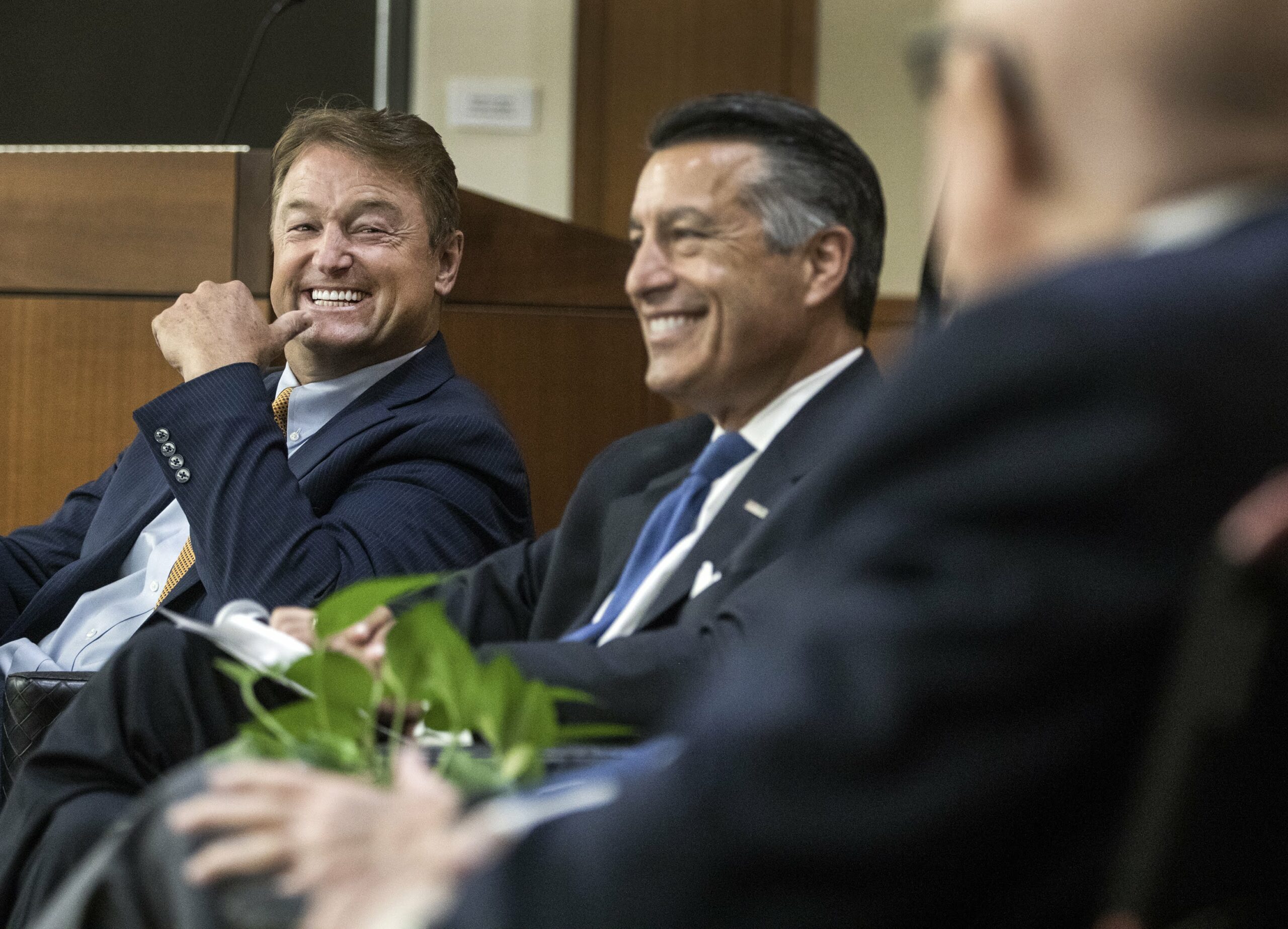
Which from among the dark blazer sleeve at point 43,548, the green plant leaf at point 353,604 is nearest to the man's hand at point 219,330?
the dark blazer sleeve at point 43,548

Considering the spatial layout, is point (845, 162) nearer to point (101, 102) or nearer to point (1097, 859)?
point (1097, 859)

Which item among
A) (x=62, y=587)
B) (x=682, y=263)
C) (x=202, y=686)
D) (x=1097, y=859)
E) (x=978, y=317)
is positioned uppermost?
(x=978, y=317)

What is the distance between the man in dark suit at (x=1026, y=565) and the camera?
560 mm

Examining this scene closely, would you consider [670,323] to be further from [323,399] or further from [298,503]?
[323,399]

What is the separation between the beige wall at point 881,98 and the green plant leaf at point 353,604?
487 centimetres

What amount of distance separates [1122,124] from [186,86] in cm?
522

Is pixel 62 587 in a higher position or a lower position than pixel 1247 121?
lower

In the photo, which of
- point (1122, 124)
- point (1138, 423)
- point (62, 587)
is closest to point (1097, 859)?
point (1138, 423)

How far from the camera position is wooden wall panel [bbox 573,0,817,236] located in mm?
5625

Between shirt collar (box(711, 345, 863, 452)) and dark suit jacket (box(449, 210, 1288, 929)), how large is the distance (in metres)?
1.01

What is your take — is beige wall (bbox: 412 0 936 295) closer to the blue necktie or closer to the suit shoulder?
the suit shoulder

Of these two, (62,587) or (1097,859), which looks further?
(62,587)

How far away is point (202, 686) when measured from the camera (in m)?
1.39

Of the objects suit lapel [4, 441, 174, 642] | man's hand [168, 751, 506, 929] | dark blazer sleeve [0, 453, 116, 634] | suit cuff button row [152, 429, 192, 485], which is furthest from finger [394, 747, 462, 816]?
dark blazer sleeve [0, 453, 116, 634]
